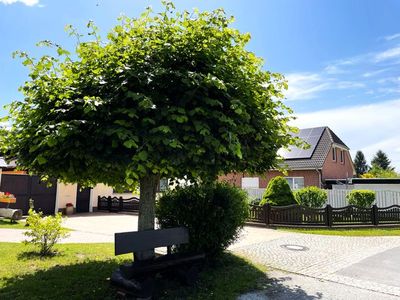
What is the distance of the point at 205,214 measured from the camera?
→ 7352 millimetres

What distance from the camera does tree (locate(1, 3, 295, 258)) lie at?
4688 millimetres

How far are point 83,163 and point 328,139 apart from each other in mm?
25014

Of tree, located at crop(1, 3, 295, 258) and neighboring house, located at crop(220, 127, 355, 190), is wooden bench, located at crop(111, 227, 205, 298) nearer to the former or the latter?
tree, located at crop(1, 3, 295, 258)

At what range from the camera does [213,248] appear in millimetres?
7426

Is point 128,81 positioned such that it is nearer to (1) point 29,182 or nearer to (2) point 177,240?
(2) point 177,240

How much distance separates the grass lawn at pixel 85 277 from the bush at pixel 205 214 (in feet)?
2.01

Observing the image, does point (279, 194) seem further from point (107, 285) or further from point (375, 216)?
point (107, 285)

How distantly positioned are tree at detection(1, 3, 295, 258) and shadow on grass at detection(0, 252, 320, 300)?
4.96 feet

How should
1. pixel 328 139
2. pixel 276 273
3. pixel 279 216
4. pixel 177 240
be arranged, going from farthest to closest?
pixel 328 139
pixel 279 216
pixel 276 273
pixel 177 240

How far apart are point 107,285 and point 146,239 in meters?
1.30

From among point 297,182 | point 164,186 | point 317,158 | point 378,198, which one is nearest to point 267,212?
point 378,198

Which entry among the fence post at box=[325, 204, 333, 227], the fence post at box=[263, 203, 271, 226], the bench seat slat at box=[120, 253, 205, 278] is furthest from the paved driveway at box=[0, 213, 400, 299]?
the bench seat slat at box=[120, 253, 205, 278]

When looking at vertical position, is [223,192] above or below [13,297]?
above

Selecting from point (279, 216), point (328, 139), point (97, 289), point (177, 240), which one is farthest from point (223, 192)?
point (328, 139)
